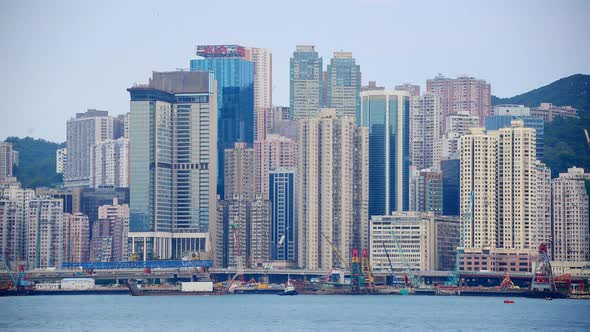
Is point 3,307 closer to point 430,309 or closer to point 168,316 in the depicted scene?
point 168,316

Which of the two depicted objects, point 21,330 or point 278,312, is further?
point 278,312

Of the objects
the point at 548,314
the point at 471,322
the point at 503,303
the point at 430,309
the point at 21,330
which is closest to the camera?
the point at 21,330

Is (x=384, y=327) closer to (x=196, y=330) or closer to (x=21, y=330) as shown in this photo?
(x=196, y=330)

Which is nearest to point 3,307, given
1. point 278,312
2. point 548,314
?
point 278,312

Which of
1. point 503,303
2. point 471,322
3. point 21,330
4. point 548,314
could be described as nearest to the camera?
point 21,330

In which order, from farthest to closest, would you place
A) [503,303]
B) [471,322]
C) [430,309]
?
1. [503,303]
2. [430,309]
3. [471,322]

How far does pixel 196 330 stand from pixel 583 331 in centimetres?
3280

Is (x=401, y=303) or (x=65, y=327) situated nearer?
(x=65, y=327)

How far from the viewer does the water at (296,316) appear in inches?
5979

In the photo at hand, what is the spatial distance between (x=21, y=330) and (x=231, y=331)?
17655 mm

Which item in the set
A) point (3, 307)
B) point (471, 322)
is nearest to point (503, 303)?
point (471, 322)

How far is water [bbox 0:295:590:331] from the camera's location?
152m

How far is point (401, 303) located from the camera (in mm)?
199750

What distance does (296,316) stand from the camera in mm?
169625
